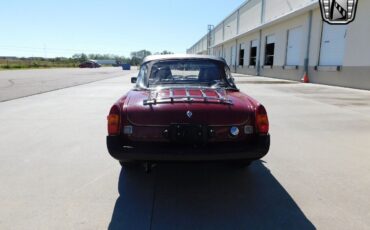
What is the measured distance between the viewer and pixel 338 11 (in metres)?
17.0

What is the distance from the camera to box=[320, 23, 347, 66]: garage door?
16.8 m

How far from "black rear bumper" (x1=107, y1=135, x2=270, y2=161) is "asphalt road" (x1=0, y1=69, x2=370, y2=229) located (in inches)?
19.1

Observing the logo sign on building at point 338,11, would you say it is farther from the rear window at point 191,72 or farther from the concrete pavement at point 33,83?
the concrete pavement at point 33,83

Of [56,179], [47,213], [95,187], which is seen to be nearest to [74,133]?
[56,179]

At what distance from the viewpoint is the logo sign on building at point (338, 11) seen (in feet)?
52.0

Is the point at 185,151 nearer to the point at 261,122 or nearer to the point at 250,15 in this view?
the point at 261,122

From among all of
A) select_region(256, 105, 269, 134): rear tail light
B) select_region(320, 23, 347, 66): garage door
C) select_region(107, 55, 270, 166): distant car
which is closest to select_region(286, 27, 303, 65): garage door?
select_region(320, 23, 347, 66): garage door

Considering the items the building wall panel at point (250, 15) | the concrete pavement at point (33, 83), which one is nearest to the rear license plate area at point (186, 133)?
the concrete pavement at point (33, 83)

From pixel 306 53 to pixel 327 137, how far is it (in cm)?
1593

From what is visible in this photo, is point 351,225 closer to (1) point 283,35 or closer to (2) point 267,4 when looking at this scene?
(1) point 283,35

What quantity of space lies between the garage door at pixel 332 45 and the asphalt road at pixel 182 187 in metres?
12.4

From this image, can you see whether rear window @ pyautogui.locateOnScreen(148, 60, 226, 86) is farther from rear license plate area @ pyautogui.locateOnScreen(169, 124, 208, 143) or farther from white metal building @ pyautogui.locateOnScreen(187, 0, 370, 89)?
white metal building @ pyautogui.locateOnScreen(187, 0, 370, 89)

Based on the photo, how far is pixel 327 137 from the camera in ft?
20.2

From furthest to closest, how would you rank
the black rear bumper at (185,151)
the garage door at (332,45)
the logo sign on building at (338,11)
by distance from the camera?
the garage door at (332,45), the logo sign on building at (338,11), the black rear bumper at (185,151)
